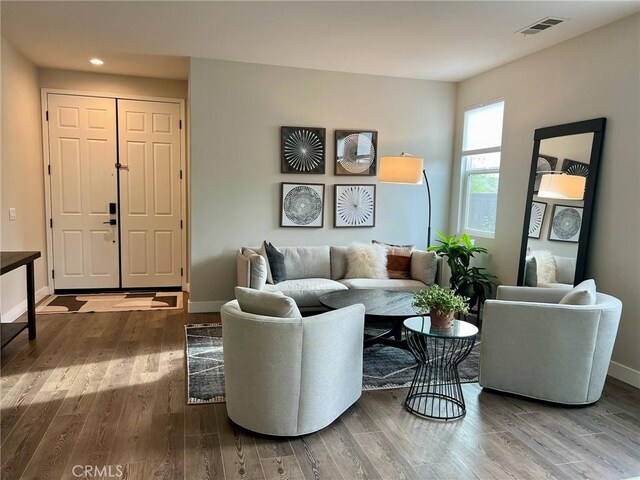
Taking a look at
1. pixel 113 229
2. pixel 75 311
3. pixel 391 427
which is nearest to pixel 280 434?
pixel 391 427

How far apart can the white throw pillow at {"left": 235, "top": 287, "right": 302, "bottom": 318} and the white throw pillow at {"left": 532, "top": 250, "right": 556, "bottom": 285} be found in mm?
2607

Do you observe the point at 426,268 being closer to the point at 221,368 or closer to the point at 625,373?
the point at 625,373

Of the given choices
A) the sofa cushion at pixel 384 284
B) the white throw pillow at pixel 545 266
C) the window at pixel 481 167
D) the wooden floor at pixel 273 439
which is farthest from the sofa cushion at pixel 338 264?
the wooden floor at pixel 273 439

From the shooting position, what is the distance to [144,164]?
583 centimetres

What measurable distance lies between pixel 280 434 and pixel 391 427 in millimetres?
656

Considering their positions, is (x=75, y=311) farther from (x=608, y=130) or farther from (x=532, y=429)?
(x=608, y=130)

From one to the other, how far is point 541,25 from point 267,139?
2.78 m

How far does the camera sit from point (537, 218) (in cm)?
427

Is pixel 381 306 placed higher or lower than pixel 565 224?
lower

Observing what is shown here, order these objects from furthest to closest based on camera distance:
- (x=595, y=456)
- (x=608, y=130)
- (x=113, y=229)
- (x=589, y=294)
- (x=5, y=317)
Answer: (x=113, y=229) < (x=5, y=317) < (x=608, y=130) < (x=589, y=294) < (x=595, y=456)

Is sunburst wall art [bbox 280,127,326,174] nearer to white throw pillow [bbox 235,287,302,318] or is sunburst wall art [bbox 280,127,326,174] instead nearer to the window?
the window

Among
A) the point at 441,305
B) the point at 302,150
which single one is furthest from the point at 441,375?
the point at 302,150

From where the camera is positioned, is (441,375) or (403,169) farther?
(403,169)

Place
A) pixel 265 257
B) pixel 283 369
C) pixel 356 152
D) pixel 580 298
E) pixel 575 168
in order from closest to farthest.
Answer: pixel 283 369, pixel 580 298, pixel 575 168, pixel 265 257, pixel 356 152
